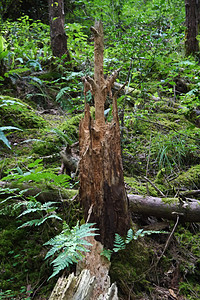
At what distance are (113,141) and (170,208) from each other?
1.00m

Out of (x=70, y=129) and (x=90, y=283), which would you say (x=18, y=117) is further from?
(x=90, y=283)

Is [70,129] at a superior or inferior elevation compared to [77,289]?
superior

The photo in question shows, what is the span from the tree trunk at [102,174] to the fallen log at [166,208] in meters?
0.39

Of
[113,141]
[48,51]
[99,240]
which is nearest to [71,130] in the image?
[113,141]

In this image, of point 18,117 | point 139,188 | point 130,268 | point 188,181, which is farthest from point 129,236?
point 18,117

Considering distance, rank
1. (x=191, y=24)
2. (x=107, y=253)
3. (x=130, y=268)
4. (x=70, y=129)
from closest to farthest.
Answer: (x=107, y=253)
(x=130, y=268)
(x=70, y=129)
(x=191, y=24)

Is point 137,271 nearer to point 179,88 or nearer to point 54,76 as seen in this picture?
point 54,76

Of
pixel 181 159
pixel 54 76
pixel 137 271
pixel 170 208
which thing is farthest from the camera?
pixel 54 76

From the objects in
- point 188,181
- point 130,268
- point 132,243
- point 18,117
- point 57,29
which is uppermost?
point 57,29

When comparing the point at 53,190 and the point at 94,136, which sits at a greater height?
the point at 94,136

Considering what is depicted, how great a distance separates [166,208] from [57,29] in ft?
18.0

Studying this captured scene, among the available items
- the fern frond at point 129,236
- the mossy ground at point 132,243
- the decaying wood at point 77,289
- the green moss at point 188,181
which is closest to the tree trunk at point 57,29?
the mossy ground at point 132,243

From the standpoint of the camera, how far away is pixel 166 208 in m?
2.39

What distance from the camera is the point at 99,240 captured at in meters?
1.97
